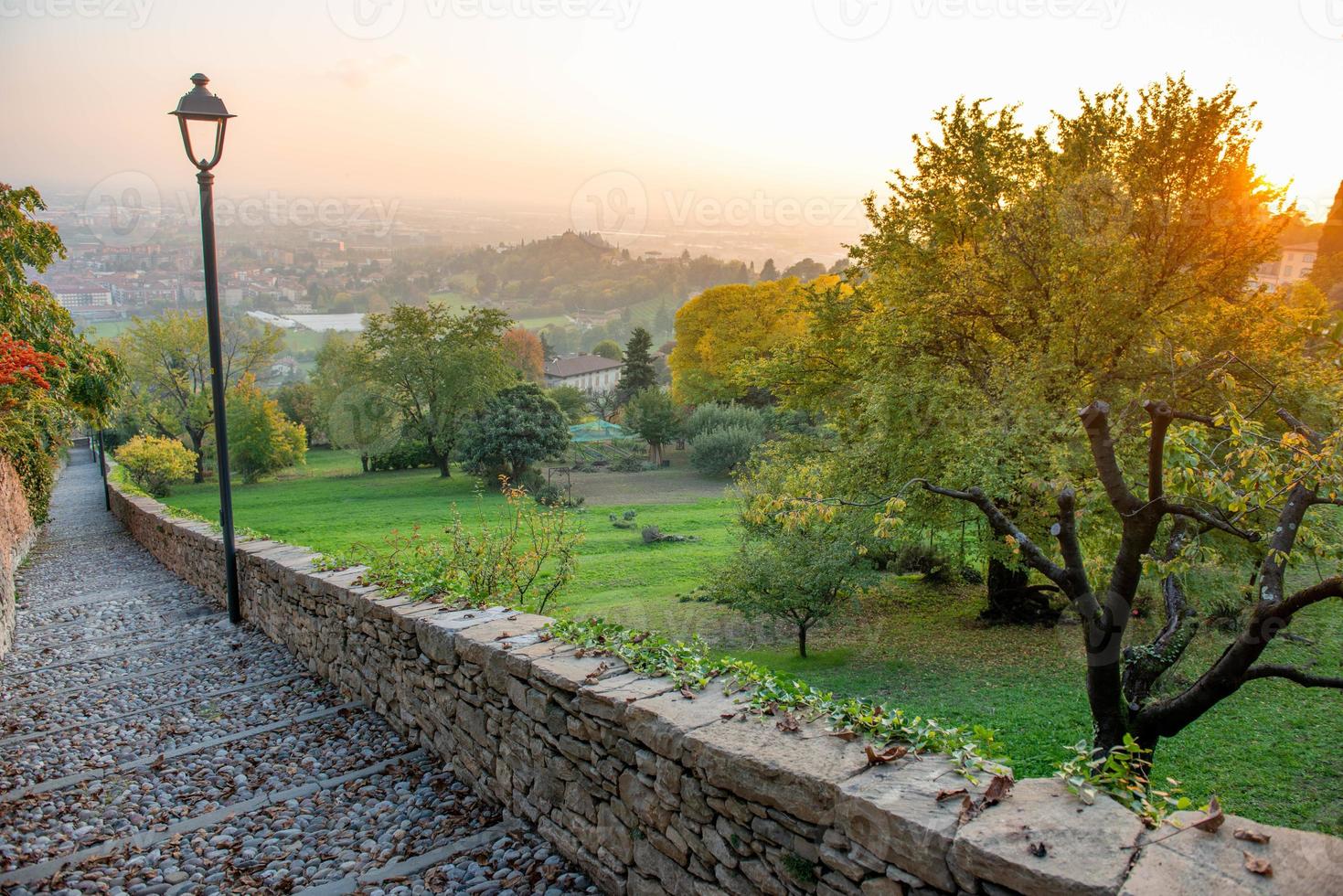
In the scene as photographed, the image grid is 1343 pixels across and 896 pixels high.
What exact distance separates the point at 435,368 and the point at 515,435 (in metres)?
7.62

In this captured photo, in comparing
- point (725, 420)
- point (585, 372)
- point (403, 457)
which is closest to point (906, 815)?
point (725, 420)

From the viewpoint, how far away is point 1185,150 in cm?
1148

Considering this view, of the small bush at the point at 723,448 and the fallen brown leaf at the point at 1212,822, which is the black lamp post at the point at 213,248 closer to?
the fallen brown leaf at the point at 1212,822

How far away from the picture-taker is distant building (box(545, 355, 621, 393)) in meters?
75.7

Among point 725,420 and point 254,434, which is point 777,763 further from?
point 254,434

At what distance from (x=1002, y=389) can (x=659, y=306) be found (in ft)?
336

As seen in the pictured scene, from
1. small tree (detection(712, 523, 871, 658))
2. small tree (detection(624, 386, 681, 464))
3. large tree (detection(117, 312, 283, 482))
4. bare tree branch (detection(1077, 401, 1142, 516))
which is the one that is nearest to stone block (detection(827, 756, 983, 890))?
bare tree branch (detection(1077, 401, 1142, 516))

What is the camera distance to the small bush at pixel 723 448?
35938 millimetres

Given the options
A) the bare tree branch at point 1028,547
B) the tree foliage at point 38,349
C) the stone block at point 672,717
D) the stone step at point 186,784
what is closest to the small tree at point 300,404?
the tree foliage at point 38,349

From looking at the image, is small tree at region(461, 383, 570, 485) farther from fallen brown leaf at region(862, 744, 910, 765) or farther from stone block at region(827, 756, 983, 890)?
stone block at region(827, 756, 983, 890)

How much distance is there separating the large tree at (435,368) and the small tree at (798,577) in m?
28.0

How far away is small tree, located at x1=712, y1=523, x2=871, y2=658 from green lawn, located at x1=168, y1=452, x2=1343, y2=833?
787 millimetres

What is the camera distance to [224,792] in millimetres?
4555

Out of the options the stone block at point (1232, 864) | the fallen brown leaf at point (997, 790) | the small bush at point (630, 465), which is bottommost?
the small bush at point (630, 465)
